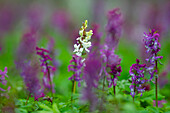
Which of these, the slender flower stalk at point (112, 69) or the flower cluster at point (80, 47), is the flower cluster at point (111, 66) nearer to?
the slender flower stalk at point (112, 69)

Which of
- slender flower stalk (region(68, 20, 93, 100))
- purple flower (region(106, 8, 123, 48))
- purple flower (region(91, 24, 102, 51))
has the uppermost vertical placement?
purple flower (region(106, 8, 123, 48))

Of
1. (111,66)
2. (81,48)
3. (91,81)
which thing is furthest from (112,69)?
(91,81)

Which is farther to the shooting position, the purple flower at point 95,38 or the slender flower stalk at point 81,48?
the purple flower at point 95,38

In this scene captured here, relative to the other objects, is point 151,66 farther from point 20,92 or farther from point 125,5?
point 125,5

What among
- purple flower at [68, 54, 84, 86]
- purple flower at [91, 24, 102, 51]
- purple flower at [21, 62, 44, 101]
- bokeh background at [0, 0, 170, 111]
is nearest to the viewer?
purple flower at [21, 62, 44, 101]

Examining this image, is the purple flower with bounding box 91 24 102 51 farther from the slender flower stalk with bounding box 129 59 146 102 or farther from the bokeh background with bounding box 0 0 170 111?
the slender flower stalk with bounding box 129 59 146 102

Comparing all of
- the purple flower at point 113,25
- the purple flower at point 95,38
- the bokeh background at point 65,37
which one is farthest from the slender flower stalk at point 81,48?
the purple flower at point 113,25

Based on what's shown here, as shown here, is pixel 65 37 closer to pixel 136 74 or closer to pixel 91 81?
pixel 136 74

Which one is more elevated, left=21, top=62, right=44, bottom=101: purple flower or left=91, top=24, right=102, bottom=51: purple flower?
left=91, top=24, right=102, bottom=51: purple flower

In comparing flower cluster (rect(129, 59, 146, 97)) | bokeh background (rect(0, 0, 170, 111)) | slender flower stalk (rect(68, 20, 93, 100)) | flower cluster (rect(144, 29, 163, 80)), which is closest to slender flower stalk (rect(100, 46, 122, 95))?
flower cluster (rect(129, 59, 146, 97))

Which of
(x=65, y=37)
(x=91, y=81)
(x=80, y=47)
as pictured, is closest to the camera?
(x=91, y=81)

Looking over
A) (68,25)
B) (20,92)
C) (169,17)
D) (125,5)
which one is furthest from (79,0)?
(20,92)
